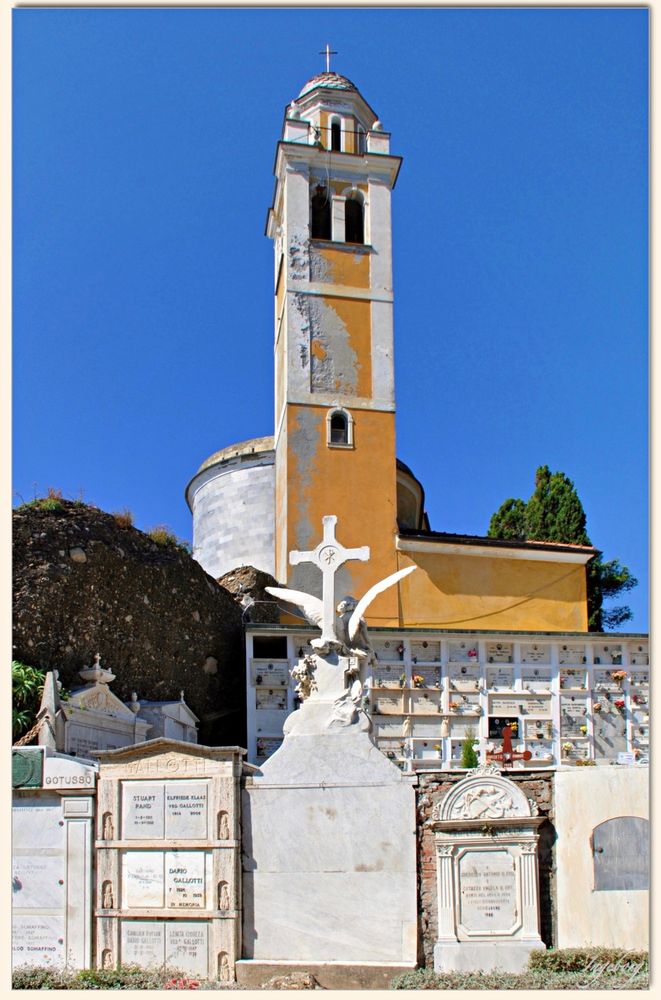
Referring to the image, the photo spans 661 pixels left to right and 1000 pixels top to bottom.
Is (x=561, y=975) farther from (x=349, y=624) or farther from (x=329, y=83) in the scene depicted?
(x=329, y=83)

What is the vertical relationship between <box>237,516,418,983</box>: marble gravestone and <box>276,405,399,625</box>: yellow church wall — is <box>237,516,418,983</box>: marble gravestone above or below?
below

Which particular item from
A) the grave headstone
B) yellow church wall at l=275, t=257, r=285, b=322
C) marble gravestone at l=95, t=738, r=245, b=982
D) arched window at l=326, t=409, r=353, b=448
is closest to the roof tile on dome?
yellow church wall at l=275, t=257, r=285, b=322

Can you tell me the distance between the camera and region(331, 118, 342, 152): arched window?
3206 cm

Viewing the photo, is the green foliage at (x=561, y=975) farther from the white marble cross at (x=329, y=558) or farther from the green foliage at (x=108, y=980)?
the white marble cross at (x=329, y=558)

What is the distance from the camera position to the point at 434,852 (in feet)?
46.1

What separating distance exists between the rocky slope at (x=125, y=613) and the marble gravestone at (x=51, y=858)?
4.24 m


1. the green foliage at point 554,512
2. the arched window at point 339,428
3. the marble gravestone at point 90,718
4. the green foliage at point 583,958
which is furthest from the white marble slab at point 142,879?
the green foliage at point 554,512

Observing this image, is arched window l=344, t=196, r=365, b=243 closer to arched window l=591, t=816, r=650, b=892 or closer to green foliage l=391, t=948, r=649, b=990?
arched window l=591, t=816, r=650, b=892

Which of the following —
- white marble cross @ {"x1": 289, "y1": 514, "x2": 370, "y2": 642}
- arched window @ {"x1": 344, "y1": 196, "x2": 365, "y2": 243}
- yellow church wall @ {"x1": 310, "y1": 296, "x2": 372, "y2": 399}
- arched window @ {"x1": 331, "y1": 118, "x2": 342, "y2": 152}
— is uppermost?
arched window @ {"x1": 331, "y1": 118, "x2": 342, "y2": 152}

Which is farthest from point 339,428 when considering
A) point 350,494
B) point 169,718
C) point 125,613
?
point 169,718

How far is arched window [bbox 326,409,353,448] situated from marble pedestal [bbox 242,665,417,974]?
14.0 metres

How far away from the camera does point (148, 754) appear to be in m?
14.7

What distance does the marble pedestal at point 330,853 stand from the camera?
546 inches

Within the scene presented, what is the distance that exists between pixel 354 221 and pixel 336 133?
3.04 metres
